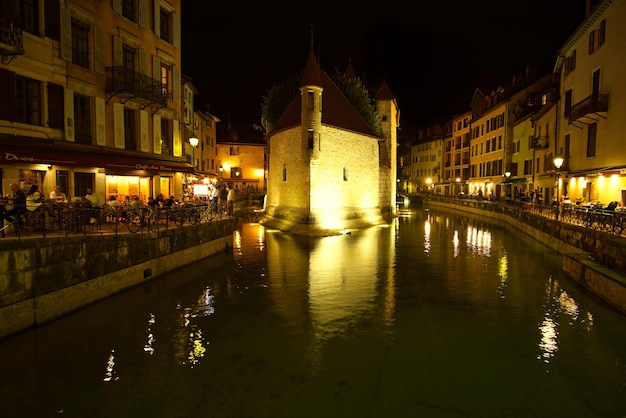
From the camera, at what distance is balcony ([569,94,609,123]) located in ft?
70.6

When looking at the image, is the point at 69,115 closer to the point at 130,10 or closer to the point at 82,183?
the point at 82,183

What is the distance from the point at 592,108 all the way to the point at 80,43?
24990mm

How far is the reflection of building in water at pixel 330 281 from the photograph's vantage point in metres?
10.8

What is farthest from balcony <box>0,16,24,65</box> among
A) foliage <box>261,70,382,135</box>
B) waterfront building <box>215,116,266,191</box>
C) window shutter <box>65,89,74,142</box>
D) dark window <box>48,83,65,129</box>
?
waterfront building <box>215,116,266,191</box>

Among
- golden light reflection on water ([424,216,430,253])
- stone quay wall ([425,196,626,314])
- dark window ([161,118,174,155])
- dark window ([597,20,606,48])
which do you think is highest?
dark window ([597,20,606,48])

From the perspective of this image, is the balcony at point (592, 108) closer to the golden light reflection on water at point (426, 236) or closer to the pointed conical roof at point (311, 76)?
the golden light reflection on water at point (426, 236)

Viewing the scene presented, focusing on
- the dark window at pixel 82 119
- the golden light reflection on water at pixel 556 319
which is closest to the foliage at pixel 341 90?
the dark window at pixel 82 119

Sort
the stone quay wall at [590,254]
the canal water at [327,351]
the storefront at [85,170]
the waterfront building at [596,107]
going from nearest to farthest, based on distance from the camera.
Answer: the canal water at [327,351] → the stone quay wall at [590,254] → the storefront at [85,170] → the waterfront building at [596,107]

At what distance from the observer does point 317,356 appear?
27.9 feet

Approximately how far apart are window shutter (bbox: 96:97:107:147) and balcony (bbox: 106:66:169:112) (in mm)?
611

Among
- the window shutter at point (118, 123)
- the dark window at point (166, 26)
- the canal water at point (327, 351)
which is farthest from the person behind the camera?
the dark window at point (166, 26)

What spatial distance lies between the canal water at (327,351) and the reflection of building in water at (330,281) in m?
0.09

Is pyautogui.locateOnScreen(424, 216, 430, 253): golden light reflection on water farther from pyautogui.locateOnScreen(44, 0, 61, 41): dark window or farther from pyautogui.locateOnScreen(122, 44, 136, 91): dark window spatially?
pyautogui.locateOnScreen(44, 0, 61, 41): dark window

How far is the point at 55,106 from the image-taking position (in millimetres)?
14883
